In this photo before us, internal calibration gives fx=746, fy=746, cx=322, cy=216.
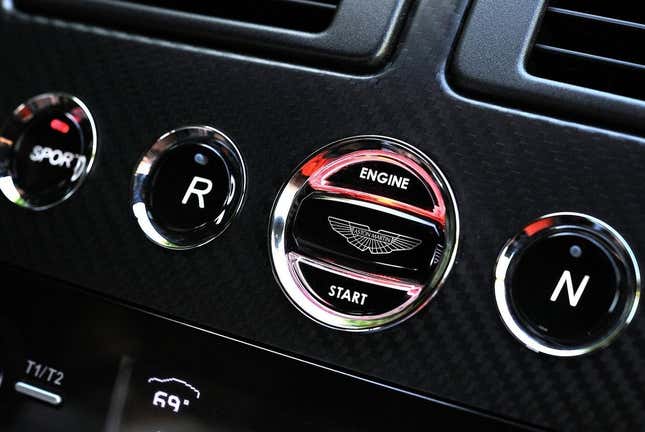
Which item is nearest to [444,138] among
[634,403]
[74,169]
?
[634,403]

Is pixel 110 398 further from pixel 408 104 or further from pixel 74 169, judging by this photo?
pixel 408 104

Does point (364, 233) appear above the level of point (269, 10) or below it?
below

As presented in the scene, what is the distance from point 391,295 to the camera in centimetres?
74

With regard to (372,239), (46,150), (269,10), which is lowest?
(372,239)

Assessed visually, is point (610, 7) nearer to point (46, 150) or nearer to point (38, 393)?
point (46, 150)

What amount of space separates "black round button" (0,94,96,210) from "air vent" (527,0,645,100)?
1.68 feet

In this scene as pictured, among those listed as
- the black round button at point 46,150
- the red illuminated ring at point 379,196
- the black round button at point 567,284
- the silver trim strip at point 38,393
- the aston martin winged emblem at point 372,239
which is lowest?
the silver trim strip at point 38,393

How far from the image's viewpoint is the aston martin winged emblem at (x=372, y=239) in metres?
0.74

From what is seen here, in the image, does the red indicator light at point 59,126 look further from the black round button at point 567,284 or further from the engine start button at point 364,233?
the black round button at point 567,284

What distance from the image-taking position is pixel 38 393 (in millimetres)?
848

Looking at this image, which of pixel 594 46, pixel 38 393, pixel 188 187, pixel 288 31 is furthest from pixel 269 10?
pixel 38 393

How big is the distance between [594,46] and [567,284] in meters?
0.26

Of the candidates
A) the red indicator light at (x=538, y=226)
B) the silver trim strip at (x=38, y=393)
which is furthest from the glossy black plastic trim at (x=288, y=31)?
the silver trim strip at (x=38, y=393)

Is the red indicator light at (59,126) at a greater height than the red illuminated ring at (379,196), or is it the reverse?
the red indicator light at (59,126)
